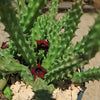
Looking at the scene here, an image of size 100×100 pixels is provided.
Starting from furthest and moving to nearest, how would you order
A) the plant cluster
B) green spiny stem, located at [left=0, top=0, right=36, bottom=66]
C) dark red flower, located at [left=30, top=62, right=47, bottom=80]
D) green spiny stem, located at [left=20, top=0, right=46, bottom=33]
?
dark red flower, located at [left=30, top=62, right=47, bottom=80]
green spiny stem, located at [left=20, top=0, right=46, bottom=33]
the plant cluster
green spiny stem, located at [left=0, top=0, right=36, bottom=66]

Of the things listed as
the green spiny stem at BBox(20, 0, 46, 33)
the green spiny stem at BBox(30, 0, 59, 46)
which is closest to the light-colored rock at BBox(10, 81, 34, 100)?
the green spiny stem at BBox(30, 0, 59, 46)

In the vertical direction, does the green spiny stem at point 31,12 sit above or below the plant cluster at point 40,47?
above

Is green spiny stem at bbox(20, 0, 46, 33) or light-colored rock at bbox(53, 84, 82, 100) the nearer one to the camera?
green spiny stem at bbox(20, 0, 46, 33)

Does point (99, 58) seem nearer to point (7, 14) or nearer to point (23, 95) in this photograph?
point (23, 95)

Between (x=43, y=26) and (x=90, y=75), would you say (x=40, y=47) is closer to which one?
(x=43, y=26)

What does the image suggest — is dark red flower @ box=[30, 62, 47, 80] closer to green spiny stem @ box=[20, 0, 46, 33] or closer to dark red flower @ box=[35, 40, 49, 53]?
dark red flower @ box=[35, 40, 49, 53]

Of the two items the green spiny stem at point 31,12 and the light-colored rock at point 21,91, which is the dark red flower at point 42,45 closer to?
the green spiny stem at point 31,12

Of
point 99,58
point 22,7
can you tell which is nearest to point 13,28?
point 22,7

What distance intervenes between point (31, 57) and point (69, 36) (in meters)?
0.33

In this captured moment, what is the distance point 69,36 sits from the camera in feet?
3.68

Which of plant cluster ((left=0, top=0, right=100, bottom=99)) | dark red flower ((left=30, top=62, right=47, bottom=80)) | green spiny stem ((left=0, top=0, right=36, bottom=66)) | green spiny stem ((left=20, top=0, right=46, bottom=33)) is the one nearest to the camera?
green spiny stem ((left=0, top=0, right=36, bottom=66))

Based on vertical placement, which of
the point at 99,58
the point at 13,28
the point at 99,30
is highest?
the point at 99,58

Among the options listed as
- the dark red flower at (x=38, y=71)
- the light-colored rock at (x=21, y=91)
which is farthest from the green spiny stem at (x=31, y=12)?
the light-colored rock at (x=21, y=91)

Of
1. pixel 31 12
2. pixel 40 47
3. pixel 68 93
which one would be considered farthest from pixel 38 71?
pixel 31 12
